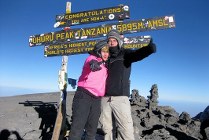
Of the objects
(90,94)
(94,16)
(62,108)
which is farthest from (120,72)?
(94,16)

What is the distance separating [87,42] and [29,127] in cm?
391

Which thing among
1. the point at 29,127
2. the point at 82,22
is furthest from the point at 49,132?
the point at 82,22

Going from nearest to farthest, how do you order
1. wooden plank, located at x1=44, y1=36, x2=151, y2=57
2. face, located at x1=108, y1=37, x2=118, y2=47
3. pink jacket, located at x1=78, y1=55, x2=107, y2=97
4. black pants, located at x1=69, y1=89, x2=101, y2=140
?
1. black pants, located at x1=69, y1=89, x2=101, y2=140
2. pink jacket, located at x1=78, y1=55, x2=107, y2=97
3. face, located at x1=108, y1=37, x2=118, y2=47
4. wooden plank, located at x1=44, y1=36, x2=151, y2=57

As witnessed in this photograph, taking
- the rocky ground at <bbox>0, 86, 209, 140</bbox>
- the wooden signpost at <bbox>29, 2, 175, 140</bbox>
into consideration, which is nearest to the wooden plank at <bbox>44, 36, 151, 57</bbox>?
the wooden signpost at <bbox>29, 2, 175, 140</bbox>

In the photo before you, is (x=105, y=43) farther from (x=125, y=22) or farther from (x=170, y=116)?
(x=170, y=116)

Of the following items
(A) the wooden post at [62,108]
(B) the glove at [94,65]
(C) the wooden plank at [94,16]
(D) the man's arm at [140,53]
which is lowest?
(A) the wooden post at [62,108]

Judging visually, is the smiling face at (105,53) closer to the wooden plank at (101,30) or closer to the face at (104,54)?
the face at (104,54)

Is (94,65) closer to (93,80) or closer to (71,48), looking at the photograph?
(93,80)

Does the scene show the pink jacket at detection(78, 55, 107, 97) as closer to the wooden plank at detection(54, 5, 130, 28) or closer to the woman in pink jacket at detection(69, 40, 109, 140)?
the woman in pink jacket at detection(69, 40, 109, 140)

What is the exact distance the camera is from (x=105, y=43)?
17.2 ft

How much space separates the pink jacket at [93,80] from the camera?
505 cm

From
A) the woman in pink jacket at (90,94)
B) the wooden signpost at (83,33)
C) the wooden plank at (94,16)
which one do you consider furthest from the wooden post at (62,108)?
the woman in pink jacket at (90,94)

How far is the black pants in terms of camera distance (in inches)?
193

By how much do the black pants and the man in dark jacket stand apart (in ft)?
1.18
